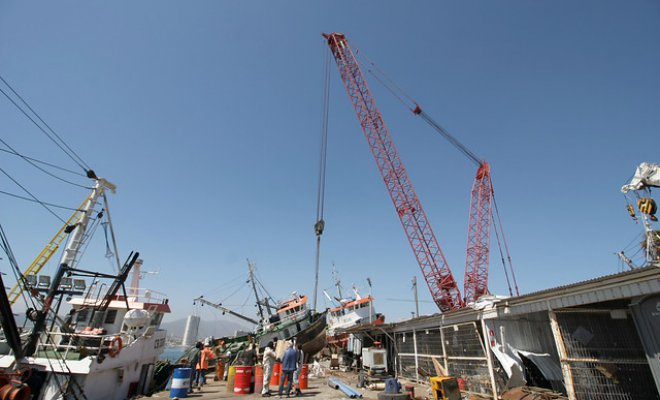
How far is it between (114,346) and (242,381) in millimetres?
6086

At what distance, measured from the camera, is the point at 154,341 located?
58.1 ft

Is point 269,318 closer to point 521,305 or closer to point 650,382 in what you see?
point 521,305

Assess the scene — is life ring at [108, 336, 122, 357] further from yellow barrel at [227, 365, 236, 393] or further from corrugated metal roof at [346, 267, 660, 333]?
corrugated metal roof at [346, 267, 660, 333]

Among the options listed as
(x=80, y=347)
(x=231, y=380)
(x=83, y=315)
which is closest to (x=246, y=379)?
(x=231, y=380)

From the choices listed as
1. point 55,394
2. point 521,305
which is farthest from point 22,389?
point 521,305

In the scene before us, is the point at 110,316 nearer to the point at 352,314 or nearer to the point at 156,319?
the point at 156,319

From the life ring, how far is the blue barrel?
333 centimetres

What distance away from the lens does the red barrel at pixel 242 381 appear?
1169 centimetres

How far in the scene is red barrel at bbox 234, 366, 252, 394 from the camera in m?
11.7

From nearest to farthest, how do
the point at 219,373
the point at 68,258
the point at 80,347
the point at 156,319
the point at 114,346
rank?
the point at 80,347, the point at 114,346, the point at 68,258, the point at 156,319, the point at 219,373

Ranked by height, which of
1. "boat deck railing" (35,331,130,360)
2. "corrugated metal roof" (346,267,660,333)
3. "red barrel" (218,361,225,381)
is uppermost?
"corrugated metal roof" (346,267,660,333)

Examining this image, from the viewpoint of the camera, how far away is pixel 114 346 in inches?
520

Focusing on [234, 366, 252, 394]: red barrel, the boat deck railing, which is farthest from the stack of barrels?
the boat deck railing

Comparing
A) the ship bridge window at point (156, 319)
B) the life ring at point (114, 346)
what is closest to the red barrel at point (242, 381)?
the life ring at point (114, 346)
